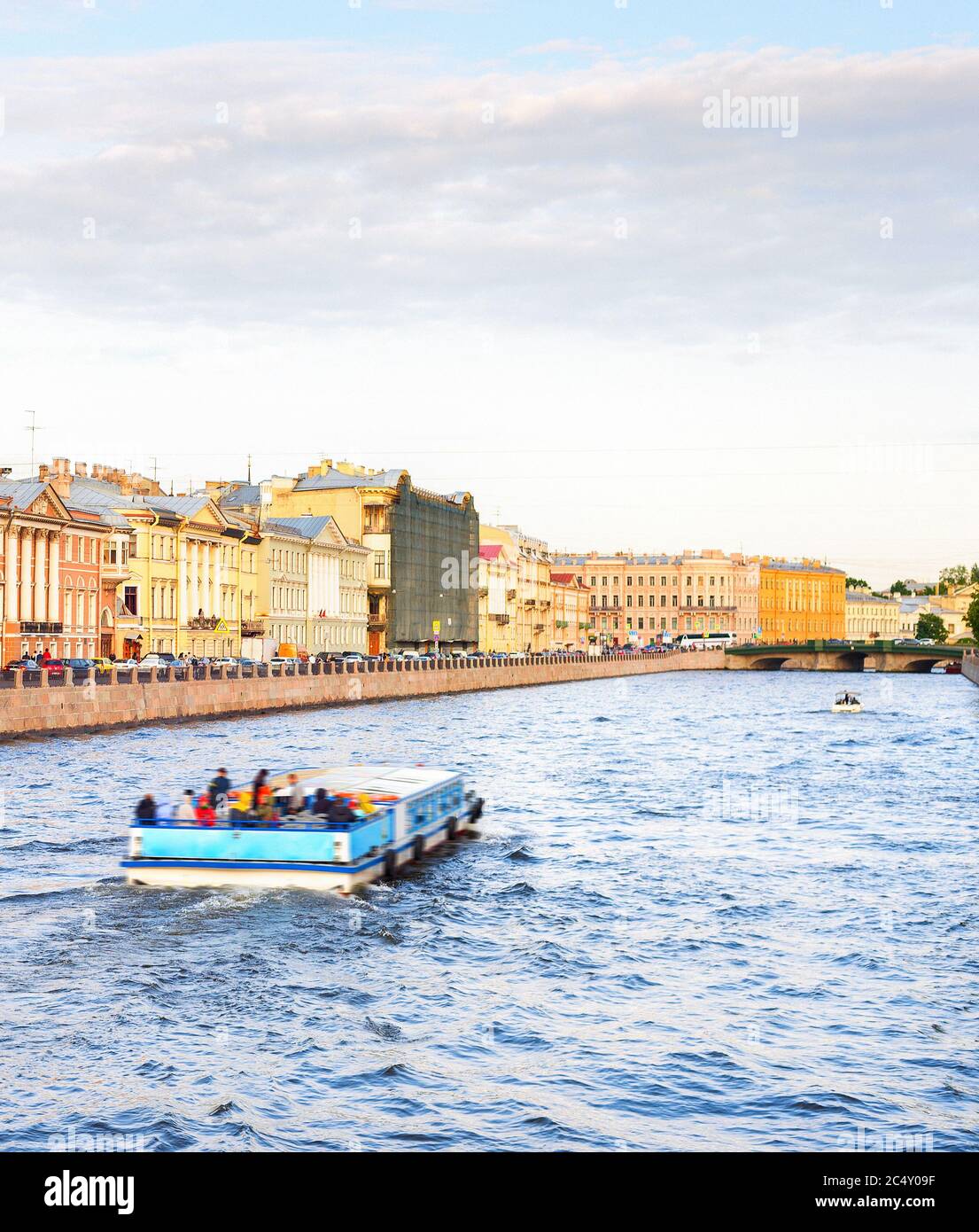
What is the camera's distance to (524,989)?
16.1 meters

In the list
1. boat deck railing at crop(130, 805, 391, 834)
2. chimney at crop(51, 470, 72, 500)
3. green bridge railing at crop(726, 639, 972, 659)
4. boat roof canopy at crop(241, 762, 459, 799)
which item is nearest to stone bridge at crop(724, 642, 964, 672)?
green bridge railing at crop(726, 639, 972, 659)

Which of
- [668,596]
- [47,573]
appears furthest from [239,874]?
[668,596]

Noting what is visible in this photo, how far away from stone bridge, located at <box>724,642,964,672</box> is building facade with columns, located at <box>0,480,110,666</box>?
90864 mm

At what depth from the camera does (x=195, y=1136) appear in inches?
449

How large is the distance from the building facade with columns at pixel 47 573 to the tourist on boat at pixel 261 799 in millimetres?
44232

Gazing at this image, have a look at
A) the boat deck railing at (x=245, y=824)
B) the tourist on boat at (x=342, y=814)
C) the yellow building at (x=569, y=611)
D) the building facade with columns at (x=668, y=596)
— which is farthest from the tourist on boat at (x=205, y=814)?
the building facade with columns at (x=668, y=596)

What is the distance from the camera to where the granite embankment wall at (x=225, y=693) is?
4603cm

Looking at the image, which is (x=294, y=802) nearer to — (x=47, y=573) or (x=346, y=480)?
(x=47, y=573)

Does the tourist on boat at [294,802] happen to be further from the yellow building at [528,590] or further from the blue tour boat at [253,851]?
the yellow building at [528,590]

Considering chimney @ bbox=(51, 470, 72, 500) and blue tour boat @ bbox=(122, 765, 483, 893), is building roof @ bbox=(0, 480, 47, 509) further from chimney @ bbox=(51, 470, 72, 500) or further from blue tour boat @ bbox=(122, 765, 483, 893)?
blue tour boat @ bbox=(122, 765, 483, 893)

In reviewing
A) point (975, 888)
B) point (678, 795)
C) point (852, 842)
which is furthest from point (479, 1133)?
point (678, 795)

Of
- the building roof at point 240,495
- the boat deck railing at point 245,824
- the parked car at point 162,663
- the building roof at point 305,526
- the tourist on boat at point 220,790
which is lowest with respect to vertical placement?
the boat deck railing at point 245,824
